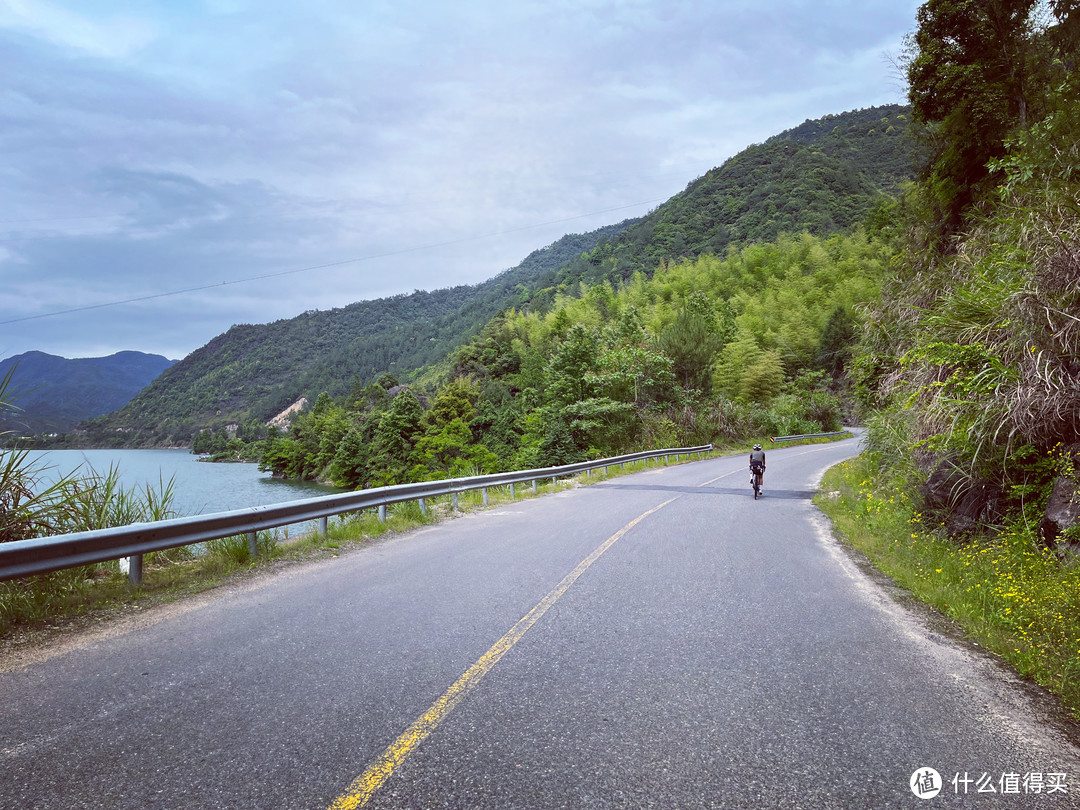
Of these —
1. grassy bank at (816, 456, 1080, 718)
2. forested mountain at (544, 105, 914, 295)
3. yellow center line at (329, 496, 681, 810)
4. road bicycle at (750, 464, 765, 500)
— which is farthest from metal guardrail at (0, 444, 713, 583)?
forested mountain at (544, 105, 914, 295)

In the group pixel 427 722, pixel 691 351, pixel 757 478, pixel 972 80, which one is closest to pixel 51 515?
pixel 427 722

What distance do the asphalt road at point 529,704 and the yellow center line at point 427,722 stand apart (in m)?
0.02

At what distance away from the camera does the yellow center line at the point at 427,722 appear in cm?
275

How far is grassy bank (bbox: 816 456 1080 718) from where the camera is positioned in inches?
171

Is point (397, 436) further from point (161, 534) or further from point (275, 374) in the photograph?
point (275, 374)

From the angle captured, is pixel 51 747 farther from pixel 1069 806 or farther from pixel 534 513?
pixel 534 513

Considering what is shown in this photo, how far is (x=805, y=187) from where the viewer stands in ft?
344

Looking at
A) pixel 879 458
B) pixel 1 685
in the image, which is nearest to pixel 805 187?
pixel 879 458

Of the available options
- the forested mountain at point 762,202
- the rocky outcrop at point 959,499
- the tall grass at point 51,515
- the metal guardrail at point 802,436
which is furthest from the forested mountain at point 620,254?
the tall grass at point 51,515

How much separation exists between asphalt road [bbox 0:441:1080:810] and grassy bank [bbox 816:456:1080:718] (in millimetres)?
297

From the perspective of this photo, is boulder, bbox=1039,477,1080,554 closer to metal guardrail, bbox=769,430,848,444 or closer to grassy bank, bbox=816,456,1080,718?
grassy bank, bbox=816,456,1080,718

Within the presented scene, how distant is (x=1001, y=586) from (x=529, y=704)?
15.8ft

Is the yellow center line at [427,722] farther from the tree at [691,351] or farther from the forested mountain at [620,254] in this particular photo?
the forested mountain at [620,254]

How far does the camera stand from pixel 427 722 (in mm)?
3424
